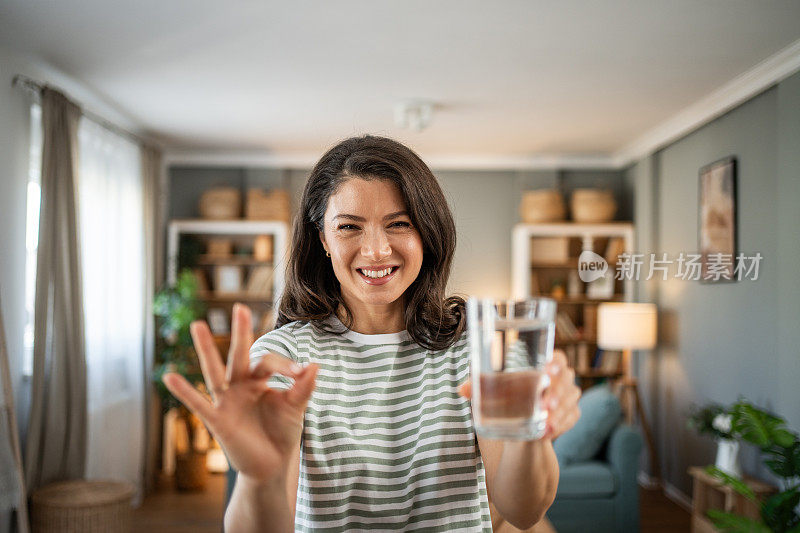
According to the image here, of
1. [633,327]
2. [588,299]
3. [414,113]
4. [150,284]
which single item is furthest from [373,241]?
[588,299]

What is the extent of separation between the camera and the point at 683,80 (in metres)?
3.90

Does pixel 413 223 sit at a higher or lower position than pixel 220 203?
lower

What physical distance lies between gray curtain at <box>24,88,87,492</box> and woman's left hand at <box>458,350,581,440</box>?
334 centimetres

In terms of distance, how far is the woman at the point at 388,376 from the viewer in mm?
1044

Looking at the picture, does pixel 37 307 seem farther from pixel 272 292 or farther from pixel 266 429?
pixel 266 429

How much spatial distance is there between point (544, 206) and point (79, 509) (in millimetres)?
3975

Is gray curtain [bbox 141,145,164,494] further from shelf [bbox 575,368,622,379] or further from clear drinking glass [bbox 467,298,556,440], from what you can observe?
clear drinking glass [bbox 467,298,556,440]

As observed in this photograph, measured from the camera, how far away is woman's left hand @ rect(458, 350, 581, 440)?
75cm

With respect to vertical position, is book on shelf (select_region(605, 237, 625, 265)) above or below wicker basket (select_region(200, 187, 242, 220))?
below

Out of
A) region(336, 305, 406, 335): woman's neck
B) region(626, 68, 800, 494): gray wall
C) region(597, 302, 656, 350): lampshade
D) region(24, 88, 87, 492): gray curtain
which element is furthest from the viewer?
region(597, 302, 656, 350): lampshade

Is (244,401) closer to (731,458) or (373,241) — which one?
(373,241)

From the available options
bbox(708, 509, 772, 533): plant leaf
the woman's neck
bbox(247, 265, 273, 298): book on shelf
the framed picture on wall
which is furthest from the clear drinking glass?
bbox(247, 265, 273, 298): book on shelf

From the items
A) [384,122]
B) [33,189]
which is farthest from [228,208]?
[33,189]

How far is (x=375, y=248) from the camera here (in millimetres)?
1054
